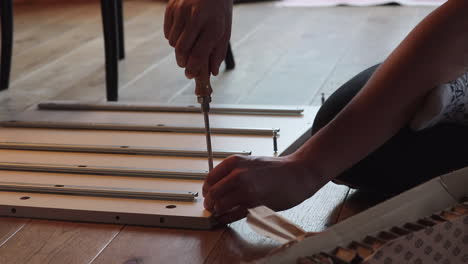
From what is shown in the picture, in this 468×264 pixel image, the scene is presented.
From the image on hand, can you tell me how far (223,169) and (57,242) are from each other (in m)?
0.25

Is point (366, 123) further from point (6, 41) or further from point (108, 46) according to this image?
point (6, 41)

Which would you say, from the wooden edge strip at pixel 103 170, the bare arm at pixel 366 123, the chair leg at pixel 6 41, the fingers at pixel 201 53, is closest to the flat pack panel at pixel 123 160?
the wooden edge strip at pixel 103 170

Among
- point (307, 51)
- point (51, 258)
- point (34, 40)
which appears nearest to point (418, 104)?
point (51, 258)

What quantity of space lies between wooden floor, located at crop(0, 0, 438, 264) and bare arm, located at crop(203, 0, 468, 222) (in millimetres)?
76

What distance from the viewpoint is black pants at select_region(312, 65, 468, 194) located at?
1.03 metres

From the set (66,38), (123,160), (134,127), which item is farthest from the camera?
(66,38)

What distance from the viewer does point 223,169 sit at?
0.97m

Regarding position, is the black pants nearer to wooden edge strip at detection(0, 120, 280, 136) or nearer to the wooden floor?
the wooden floor

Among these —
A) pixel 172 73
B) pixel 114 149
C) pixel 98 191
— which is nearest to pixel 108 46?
pixel 172 73

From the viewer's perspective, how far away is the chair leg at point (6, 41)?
74.9 inches

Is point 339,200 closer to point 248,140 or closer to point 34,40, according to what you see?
point 248,140

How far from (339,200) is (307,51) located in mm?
1033

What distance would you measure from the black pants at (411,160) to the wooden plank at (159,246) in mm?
235

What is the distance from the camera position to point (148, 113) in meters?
1.51
